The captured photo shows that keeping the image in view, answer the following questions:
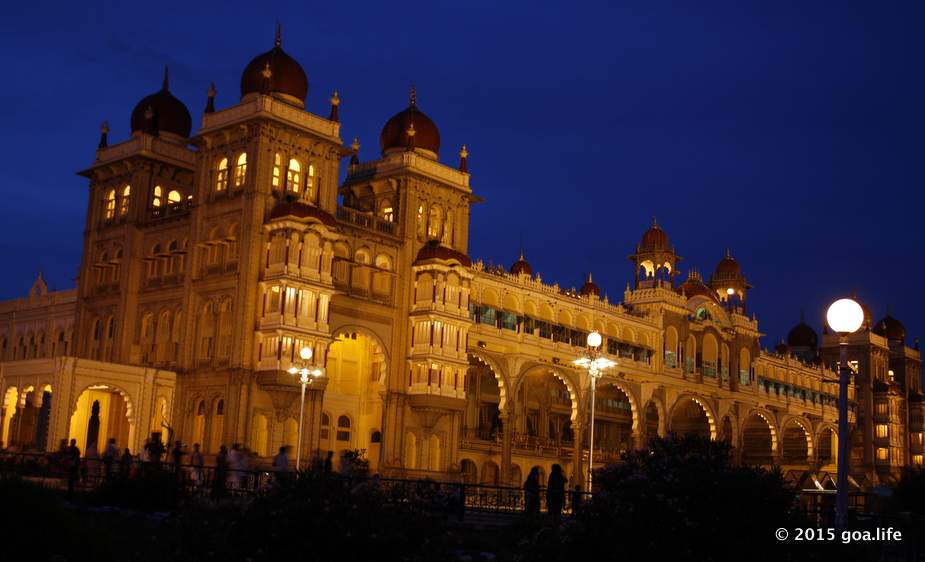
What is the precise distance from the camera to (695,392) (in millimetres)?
74438

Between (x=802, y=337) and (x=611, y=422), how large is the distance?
1549 inches

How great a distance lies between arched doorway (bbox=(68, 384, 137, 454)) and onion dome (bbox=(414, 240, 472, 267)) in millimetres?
15727

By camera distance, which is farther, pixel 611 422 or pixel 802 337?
pixel 802 337

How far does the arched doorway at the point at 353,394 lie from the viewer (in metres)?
53.4

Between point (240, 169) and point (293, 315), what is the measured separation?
24.9 ft

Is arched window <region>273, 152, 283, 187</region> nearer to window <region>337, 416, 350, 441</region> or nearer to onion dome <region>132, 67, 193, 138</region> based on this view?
onion dome <region>132, 67, 193, 138</region>

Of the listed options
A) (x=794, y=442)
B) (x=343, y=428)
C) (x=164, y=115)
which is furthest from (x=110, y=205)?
(x=794, y=442)

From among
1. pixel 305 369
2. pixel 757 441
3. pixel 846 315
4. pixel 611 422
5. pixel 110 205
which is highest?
pixel 110 205

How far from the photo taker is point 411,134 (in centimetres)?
5531

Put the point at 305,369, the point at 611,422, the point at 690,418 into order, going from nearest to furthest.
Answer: the point at 305,369 < the point at 611,422 < the point at 690,418

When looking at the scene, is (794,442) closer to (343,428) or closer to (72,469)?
(343,428)

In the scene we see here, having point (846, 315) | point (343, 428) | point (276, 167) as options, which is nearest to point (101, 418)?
point (343, 428)

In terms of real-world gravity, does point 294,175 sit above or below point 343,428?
above

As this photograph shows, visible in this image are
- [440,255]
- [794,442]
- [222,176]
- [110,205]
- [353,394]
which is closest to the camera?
[222,176]
